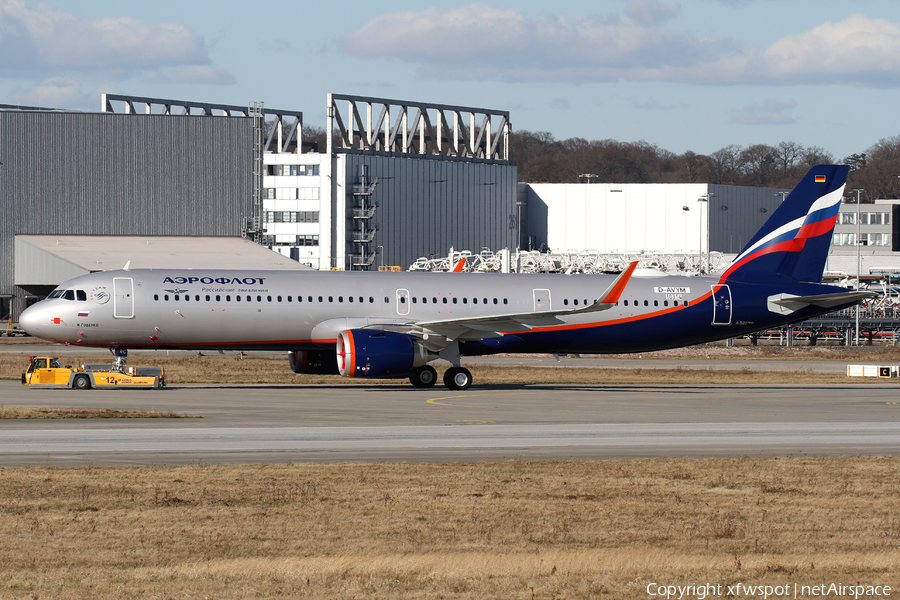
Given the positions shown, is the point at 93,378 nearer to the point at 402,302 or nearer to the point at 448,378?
the point at 402,302

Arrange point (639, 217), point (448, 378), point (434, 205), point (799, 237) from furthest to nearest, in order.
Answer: point (639, 217)
point (434, 205)
point (799, 237)
point (448, 378)

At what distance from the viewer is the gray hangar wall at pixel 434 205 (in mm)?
116500

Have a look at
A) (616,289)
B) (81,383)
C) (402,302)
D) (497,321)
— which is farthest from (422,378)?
(81,383)

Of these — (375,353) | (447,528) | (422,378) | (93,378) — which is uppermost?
(375,353)

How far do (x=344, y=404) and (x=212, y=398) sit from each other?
4476mm

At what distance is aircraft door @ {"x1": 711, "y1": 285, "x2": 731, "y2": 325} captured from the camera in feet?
142

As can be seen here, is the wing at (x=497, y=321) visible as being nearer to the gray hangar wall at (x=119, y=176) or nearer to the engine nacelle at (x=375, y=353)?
the engine nacelle at (x=375, y=353)

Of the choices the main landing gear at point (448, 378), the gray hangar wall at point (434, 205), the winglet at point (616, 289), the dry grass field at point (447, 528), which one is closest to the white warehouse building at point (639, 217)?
the gray hangar wall at point (434, 205)

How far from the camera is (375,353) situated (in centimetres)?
3675

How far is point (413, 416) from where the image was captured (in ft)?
98.0

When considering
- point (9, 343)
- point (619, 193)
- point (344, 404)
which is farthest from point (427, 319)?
point (619, 193)

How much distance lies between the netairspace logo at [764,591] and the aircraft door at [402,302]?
2928cm

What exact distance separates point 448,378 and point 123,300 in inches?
473

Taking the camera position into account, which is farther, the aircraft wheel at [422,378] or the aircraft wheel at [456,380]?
the aircraft wheel at [422,378]
